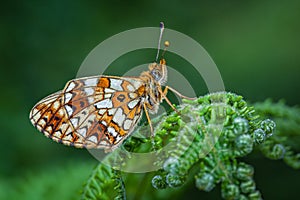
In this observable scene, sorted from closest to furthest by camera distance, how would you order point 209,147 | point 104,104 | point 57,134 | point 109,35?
point 209,147 → point 57,134 → point 104,104 → point 109,35

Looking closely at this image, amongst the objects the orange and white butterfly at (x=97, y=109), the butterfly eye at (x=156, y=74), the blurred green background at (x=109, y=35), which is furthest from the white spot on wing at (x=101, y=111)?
the blurred green background at (x=109, y=35)

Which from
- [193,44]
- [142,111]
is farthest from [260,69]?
[142,111]

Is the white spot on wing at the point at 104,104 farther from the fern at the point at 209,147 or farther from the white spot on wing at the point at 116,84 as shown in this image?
the fern at the point at 209,147

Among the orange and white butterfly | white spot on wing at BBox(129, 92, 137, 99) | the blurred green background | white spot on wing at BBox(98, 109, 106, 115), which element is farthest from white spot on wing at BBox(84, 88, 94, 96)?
the blurred green background

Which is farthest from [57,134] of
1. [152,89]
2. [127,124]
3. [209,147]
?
[209,147]

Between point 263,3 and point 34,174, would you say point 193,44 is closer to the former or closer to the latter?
point 263,3

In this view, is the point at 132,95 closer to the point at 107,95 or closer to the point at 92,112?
Answer: the point at 107,95
